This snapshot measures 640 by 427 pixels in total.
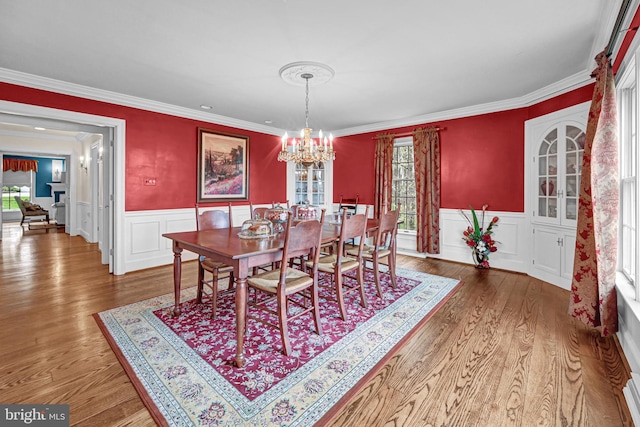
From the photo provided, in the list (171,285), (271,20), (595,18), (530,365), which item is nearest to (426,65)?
(595,18)

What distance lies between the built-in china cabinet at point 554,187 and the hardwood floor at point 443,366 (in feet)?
1.57

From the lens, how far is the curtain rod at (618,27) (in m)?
2.00

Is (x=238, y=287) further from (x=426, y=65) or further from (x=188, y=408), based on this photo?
(x=426, y=65)

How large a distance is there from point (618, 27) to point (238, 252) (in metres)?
3.18

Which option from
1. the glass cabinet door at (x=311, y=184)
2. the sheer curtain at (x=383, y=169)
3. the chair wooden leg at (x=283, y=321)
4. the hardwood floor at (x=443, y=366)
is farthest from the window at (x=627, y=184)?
the glass cabinet door at (x=311, y=184)

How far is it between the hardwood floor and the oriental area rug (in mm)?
105

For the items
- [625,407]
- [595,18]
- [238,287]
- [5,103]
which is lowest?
[625,407]

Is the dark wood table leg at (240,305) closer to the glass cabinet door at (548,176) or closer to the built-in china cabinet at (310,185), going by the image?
the glass cabinet door at (548,176)

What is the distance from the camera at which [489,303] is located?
10.4 ft

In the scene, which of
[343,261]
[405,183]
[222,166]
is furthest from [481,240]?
[222,166]

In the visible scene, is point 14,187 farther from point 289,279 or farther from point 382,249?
point 382,249

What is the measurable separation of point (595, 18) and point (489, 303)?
2.62m

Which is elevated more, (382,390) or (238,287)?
(238,287)

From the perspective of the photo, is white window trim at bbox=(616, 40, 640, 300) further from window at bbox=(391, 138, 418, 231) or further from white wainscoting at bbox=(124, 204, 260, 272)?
white wainscoting at bbox=(124, 204, 260, 272)
